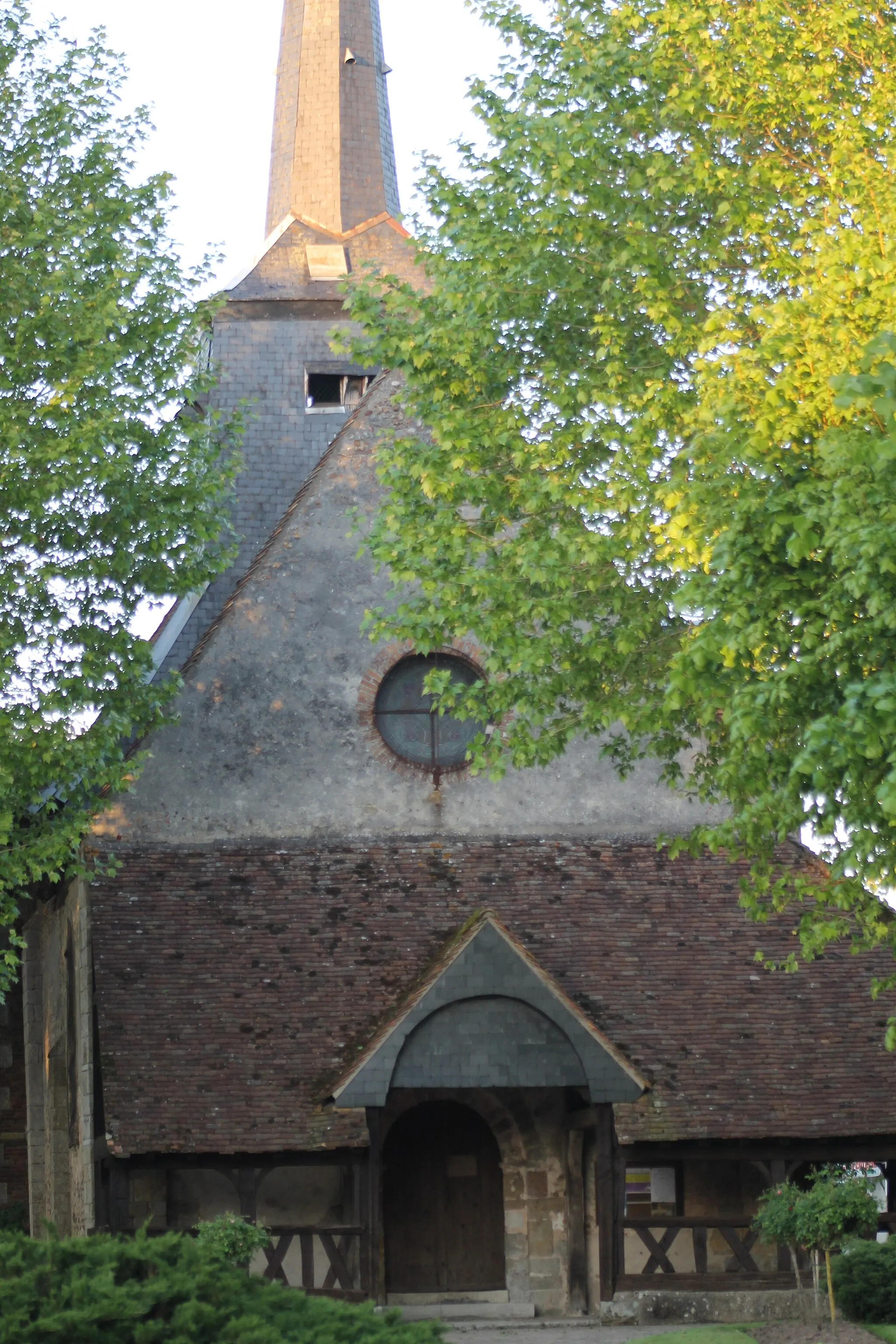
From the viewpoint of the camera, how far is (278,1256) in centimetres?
1678

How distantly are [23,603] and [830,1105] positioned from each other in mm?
8988

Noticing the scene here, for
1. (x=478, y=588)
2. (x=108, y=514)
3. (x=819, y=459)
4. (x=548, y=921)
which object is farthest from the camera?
(x=548, y=921)

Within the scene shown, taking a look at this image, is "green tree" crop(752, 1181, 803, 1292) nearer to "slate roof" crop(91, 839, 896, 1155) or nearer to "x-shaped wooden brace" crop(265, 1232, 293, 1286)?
"slate roof" crop(91, 839, 896, 1155)

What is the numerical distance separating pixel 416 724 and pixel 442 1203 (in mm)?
5287

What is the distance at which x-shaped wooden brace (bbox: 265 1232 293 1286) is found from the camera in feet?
55.0

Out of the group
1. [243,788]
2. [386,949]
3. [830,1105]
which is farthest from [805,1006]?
[243,788]

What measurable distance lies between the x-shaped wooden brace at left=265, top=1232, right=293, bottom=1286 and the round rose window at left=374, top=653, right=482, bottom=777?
18.0 feet

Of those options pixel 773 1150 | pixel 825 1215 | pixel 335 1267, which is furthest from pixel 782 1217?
pixel 335 1267

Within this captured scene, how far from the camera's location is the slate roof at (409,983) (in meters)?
16.8

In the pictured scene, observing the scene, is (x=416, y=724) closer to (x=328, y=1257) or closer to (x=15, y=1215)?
(x=328, y=1257)

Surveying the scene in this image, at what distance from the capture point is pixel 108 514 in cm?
1612

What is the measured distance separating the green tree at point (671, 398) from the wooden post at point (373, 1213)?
183 inches

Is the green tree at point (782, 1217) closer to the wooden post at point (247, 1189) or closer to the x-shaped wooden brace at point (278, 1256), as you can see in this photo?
the x-shaped wooden brace at point (278, 1256)

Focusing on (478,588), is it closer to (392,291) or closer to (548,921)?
(392,291)
